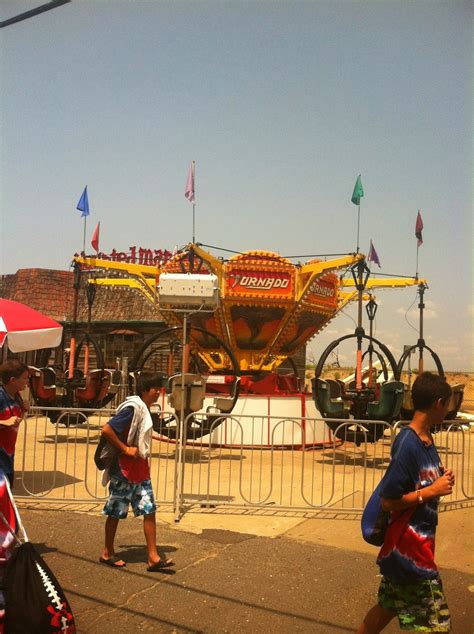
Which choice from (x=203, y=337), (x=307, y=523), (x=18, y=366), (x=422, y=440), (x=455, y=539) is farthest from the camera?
(x=203, y=337)

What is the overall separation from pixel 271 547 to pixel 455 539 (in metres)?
1.91

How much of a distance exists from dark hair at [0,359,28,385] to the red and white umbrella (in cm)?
211

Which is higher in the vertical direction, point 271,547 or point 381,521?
point 381,521

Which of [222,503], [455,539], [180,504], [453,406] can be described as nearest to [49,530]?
[180,504]

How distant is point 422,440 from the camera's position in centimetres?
324

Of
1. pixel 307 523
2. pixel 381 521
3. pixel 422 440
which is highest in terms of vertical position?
pixel 422 440

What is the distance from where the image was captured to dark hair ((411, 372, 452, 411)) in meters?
3.27

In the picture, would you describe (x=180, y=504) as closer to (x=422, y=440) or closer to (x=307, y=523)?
(x=307, y=523)

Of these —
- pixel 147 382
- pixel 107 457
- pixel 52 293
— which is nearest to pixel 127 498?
pixel 107 457

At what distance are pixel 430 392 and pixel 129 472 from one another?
293cm

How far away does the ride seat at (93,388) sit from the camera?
48.9 ft

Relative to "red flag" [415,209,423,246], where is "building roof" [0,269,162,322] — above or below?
below

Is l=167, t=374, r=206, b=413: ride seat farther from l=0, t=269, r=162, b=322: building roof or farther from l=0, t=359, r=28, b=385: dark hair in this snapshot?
l=0, t=269, r=162, b=322: building roof

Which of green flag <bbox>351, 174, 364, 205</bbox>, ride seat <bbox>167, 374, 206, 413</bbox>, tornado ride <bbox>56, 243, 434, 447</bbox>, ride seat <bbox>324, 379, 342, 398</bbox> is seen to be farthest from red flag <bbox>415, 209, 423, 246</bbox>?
ride seat <bbox>167, 374, 206, 413</bbox>
